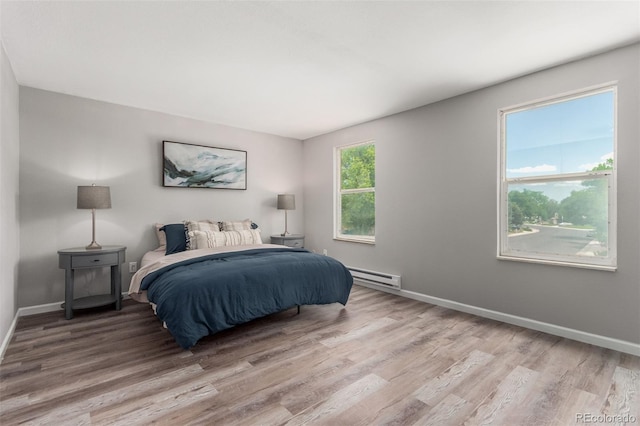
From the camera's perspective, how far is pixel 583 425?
5.44 feet

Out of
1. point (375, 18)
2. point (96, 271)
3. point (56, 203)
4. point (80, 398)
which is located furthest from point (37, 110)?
point (375, 18)

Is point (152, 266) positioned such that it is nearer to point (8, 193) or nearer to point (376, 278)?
point (8, 193)

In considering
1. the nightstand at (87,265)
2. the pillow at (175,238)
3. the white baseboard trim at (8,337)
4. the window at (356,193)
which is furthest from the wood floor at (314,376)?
the window at (356,193)

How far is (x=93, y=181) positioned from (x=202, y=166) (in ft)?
4.28

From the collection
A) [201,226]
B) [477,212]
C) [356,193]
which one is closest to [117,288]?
[201,226]

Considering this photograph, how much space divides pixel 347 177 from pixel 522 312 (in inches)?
117

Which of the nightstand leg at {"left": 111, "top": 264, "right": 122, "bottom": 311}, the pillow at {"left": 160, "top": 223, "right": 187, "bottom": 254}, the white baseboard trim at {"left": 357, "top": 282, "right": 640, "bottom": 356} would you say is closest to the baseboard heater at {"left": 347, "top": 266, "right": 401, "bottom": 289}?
the white baseboard trim at {"left": 357, "top": 282, "right": 640, "bottom": 356}

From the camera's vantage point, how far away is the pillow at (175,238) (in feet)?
12.5

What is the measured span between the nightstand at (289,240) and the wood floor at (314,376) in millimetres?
2021

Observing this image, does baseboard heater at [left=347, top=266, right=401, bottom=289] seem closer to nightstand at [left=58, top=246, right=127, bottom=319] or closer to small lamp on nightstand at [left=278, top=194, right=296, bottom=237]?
small lamp on nightstand at [left=278, top=194, right=296, bottom=237]

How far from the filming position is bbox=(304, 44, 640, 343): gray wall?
250cm

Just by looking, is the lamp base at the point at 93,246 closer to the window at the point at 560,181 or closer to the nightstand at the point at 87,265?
the nightstand at the point at 87,265

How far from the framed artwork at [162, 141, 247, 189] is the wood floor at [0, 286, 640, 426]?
2.00 m

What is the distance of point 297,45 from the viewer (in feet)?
8.22
